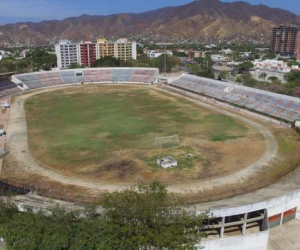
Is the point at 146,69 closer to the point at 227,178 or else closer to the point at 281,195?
the point at 227,178

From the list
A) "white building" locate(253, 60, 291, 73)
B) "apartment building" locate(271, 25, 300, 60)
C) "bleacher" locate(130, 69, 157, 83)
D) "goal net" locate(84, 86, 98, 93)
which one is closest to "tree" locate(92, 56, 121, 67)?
"bleacher" locate(130, 69, 157, 83)

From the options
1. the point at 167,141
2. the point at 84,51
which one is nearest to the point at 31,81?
the point at 84,51

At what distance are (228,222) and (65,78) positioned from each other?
7082 cm

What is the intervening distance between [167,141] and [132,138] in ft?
15.0

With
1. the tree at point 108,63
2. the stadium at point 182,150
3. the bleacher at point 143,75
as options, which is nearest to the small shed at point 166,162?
the stadium at point 182,150

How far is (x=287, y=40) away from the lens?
17125 cm

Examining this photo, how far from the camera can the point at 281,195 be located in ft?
69.7

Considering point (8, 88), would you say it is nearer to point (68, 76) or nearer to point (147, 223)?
point (68, 76)

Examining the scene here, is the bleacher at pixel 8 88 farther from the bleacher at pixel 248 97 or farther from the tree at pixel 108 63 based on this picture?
the bleacher at pixel 248 97

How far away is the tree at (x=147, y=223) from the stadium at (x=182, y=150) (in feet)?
9.71

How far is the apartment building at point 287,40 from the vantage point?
6471 inches

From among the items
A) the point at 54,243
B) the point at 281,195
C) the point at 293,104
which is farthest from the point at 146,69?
the point at 54,243

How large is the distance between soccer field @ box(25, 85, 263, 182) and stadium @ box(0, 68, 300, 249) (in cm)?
11

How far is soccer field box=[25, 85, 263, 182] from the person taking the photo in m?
28.5
